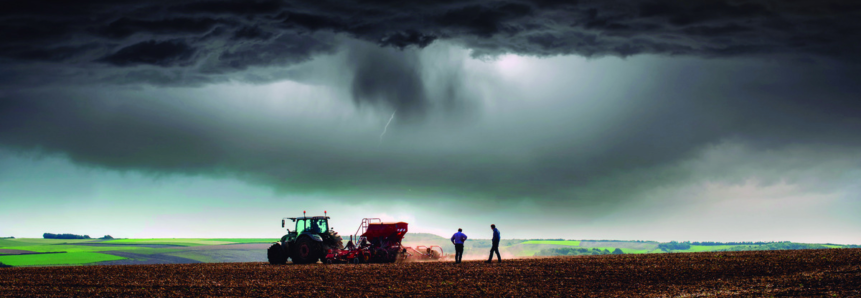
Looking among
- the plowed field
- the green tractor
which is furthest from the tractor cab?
the plowed field

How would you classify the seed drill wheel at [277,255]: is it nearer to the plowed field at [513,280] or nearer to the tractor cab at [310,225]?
the tractor cab at [310,225]

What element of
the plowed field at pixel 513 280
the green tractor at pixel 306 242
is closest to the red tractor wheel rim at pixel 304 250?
the green tractor at pixel 306 242

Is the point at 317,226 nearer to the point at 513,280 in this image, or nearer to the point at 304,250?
the point at 304,250

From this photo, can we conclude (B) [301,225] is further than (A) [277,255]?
Yes

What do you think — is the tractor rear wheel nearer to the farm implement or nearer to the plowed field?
the farm implement

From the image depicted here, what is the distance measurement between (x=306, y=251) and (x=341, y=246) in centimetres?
271

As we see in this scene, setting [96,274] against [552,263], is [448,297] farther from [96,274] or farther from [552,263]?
[96,274]

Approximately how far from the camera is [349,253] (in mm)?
35875

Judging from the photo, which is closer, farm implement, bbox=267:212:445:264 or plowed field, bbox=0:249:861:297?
plowed field, bbox=0:249:861:297

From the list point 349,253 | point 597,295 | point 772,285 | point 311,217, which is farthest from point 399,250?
point 772,285

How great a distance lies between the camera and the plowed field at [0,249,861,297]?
20.0m

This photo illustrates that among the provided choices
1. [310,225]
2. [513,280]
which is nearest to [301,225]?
[310,225]

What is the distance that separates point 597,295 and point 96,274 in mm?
26027

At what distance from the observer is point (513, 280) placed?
23.2 metres
